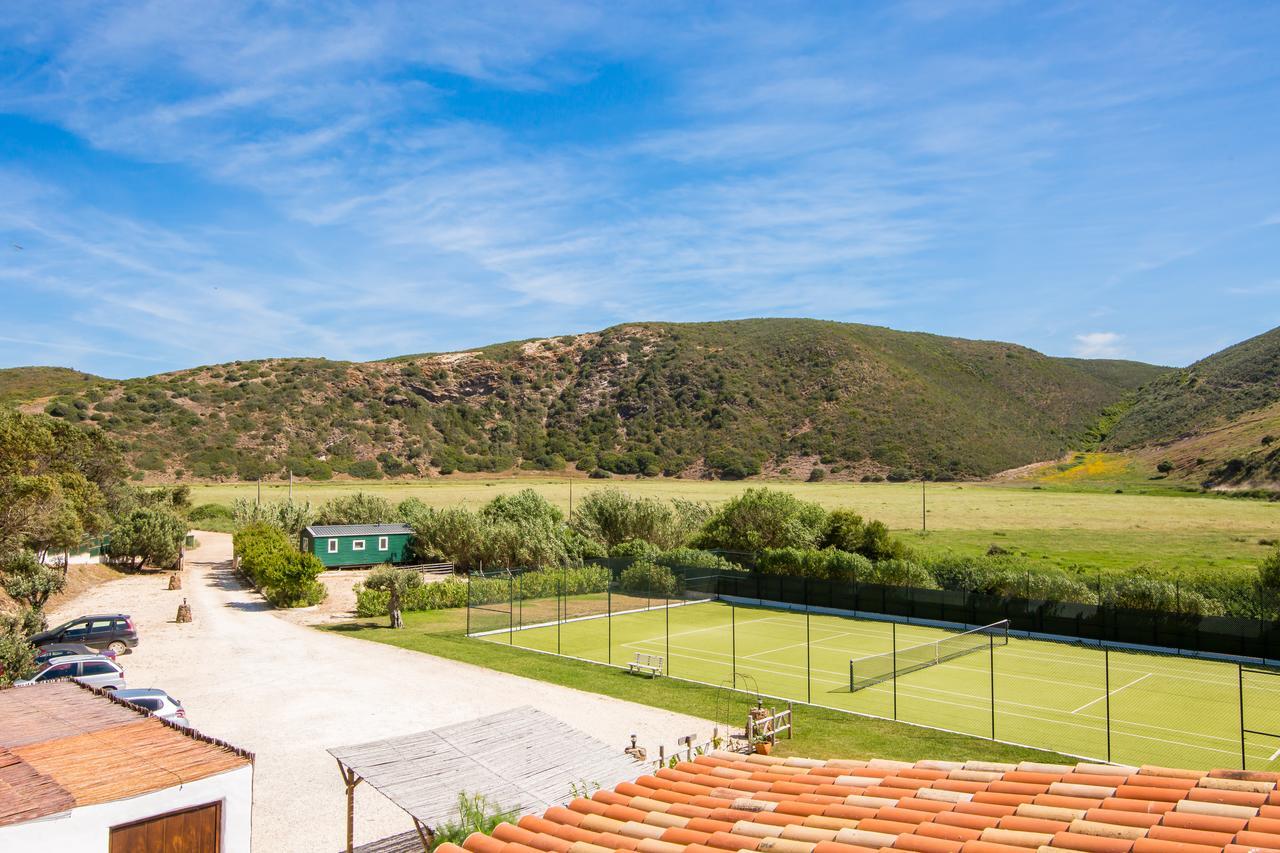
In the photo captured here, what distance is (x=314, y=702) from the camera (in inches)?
857

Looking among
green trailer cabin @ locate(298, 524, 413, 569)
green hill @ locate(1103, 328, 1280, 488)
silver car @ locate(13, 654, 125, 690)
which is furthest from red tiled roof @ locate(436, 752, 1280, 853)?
green hill @ locate(1103, 328, 1280, 488)

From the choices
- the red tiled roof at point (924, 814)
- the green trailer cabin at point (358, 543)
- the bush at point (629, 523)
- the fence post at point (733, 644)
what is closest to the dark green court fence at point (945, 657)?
the fence post at point (733, 644)

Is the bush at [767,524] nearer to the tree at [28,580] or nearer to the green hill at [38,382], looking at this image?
the tree at [28,580]

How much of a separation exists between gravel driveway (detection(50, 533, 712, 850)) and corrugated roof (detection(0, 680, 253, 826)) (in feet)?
11.6

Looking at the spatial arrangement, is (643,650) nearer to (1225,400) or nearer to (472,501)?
(472,501)

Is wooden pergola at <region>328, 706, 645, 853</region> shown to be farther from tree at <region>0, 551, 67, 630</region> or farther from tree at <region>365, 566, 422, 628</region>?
tree at <region>0, 551, 67, 630</region>

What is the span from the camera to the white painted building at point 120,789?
8102 millimetres

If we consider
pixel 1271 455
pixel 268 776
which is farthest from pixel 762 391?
pixel 268 776

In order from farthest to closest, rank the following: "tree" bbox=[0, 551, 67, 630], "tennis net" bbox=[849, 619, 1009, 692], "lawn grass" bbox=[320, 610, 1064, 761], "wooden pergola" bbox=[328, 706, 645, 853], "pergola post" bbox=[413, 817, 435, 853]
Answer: "tree" bbox=[0, 551, 67, 630] → "tennis net" bbox=[849, 619, 1009, 692] → "lawn grass" bbox=[320, 610, 1064, 761] → "wooden pergola" bbox=[328, 706, 645, 853] → "pergola post" bbox=[413, 817, 435, 853]

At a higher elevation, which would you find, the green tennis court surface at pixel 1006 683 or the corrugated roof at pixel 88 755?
the corrugated roof at pixel 88 755

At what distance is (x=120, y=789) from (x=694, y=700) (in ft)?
53.0

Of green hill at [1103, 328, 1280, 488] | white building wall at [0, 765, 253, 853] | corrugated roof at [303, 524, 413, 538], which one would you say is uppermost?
green hill at [1103, 328, 1280, 488]

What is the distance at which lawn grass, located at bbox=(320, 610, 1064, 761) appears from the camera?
18.5m

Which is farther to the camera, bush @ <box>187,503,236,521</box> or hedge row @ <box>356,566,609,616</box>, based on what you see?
bush @ <box>187,503,236,521</box>
